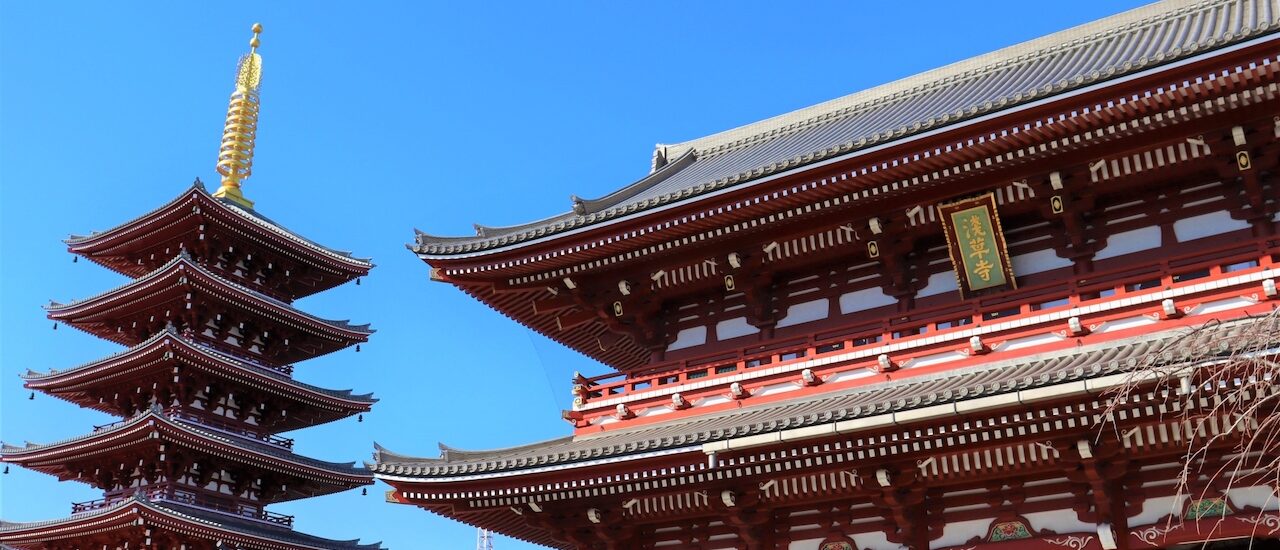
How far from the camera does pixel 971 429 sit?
36.4 ft

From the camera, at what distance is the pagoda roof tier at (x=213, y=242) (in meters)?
32.7

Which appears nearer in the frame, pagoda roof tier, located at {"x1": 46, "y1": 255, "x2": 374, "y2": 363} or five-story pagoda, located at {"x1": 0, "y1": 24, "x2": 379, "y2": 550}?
five-story pagoda, located at {"x1": 0, "y1": 24, "x2": 379, "y2": 550}

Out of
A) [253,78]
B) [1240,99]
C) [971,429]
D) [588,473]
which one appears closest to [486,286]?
[588,473]

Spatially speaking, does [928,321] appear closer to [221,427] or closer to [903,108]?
[903,108]

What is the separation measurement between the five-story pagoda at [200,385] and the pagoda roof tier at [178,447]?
0.17ft

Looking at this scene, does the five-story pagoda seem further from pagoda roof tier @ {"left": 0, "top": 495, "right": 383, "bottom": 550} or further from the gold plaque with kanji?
the gold plaque with kanji

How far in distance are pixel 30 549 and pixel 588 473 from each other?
25735 mm

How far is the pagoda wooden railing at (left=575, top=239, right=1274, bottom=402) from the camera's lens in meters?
12.1

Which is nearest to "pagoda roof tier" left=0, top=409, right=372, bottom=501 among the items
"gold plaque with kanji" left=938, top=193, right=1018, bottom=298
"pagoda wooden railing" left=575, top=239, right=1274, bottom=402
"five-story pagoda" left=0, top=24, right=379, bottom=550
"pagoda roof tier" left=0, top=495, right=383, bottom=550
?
"five-story pagoda" left=0, top=24, right=379, bottom=550

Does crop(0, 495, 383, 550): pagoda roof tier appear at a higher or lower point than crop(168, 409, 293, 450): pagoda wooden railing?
lower

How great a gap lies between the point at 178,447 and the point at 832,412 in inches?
929

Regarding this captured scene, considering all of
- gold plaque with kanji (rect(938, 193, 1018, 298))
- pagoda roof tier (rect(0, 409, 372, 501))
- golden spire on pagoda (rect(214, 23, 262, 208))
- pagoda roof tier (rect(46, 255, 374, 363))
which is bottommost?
gold plaque with kanji (rect(938, 193, 1018, 298))

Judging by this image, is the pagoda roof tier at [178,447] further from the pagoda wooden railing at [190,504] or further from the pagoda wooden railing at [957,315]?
the pagoda wooden railing at [957,315]

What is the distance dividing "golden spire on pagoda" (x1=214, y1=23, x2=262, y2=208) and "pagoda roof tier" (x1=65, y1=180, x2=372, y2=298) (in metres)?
1.39
